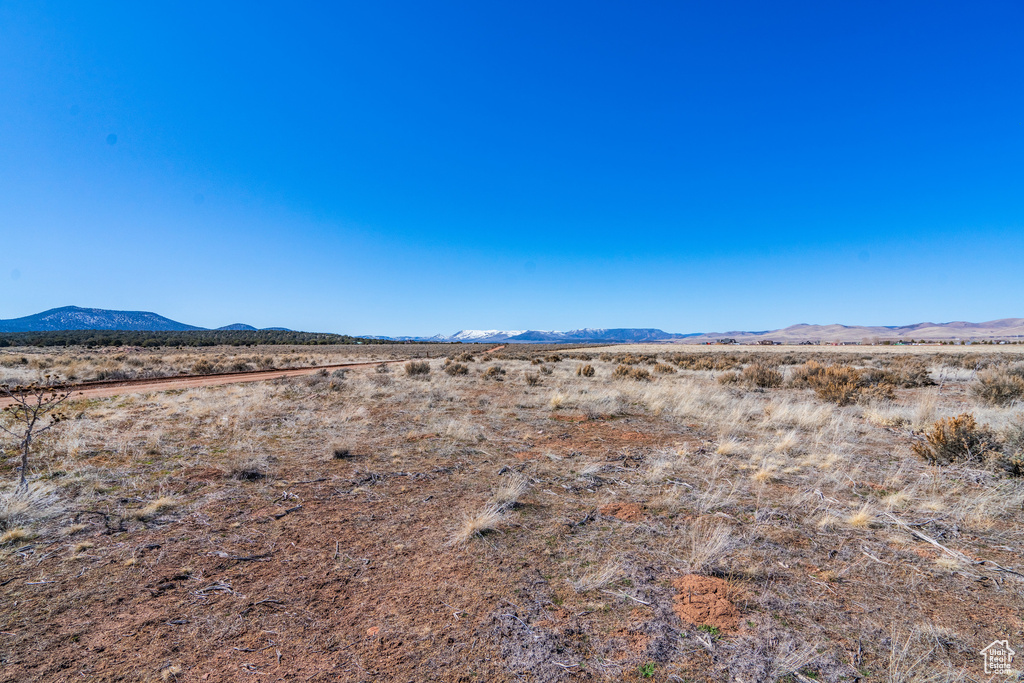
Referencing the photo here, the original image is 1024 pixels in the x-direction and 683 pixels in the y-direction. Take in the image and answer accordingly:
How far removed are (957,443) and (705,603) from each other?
6.68m

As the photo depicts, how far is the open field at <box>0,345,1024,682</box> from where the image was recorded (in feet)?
9.07

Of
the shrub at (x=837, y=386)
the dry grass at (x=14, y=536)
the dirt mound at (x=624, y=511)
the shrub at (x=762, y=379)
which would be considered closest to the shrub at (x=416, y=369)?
the shrub at (x=762, y=379)

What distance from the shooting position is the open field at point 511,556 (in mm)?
2766

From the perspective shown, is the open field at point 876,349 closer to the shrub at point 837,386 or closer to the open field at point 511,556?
the shrub at point 837,386

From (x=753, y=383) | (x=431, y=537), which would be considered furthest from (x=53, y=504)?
(x=753, y=383)

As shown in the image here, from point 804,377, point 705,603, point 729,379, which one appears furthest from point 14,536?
point 804,377

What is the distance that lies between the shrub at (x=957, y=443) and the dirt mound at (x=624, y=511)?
5.65m

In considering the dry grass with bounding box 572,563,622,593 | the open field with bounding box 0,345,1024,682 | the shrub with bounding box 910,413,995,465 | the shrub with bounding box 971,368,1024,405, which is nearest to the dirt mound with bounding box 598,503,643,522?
the open field with bounding box 0,345,1024,682

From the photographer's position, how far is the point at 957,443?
6609 millimetres

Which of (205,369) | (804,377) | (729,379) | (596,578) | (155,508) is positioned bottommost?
(596,578)

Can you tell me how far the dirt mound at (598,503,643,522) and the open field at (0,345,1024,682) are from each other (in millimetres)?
64

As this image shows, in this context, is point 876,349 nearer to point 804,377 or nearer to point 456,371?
point 804,377

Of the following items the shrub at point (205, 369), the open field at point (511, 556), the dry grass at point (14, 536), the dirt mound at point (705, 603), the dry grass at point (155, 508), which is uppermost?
the shrub at point (205, 369)

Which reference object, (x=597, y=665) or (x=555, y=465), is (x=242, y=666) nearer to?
(x=597, y=665)
